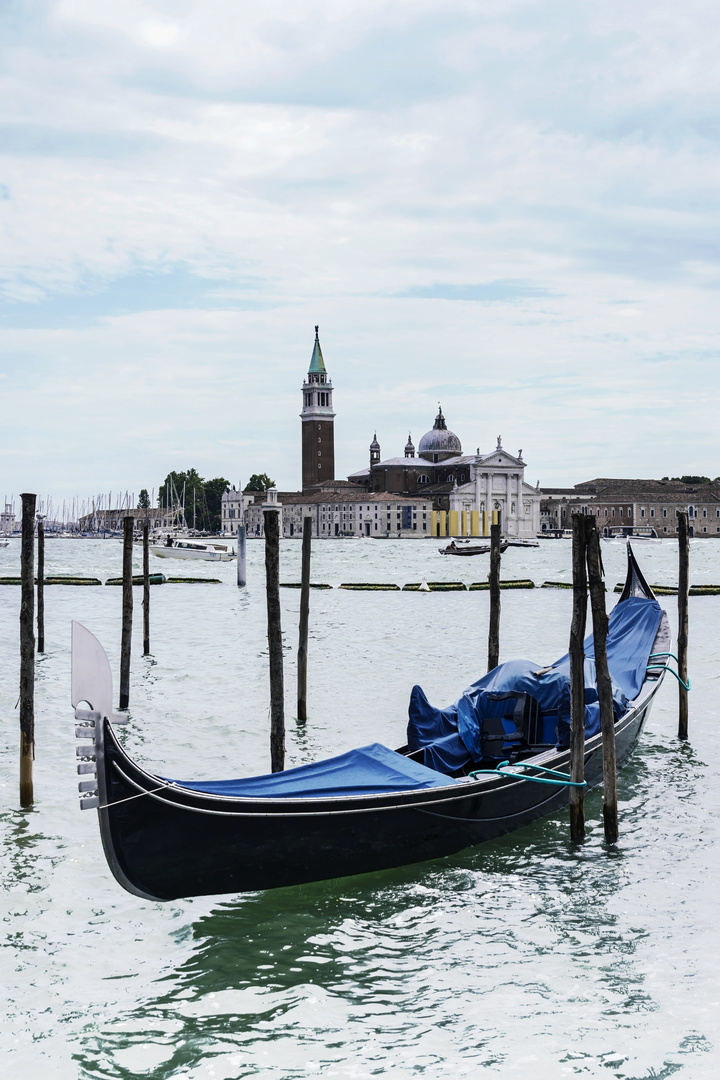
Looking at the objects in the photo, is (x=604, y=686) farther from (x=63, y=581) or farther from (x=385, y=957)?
(x=63, y=581)

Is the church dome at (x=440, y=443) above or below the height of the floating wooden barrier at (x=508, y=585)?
above

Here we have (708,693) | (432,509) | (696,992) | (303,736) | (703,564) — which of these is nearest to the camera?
(696,992)

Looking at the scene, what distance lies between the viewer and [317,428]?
10050 centimetres

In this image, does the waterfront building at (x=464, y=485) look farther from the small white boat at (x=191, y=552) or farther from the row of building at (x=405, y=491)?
the small white boat at (x=191, y=552)

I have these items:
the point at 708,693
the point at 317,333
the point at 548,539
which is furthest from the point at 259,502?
the point at 708,693

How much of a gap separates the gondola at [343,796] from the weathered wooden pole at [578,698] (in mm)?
132

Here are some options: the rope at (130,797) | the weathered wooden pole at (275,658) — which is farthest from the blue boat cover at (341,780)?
the weathered wooden pole at (275,658)

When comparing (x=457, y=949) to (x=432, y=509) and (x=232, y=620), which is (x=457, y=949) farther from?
(x=432, y=509)

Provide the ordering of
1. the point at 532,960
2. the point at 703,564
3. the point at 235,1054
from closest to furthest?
the point at 235,1054
the point at 532,960
the point at 703,564

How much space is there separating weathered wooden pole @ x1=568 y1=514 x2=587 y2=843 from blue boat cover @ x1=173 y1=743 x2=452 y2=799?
877 millimetres

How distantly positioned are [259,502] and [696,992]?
101988mm

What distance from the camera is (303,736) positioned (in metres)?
9.43


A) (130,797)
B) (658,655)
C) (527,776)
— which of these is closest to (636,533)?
(658,655)

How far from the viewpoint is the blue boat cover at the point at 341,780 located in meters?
5.21
